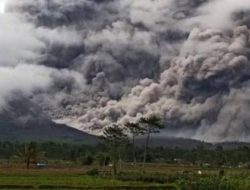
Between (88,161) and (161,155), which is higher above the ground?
(161,155)

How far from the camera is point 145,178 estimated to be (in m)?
85.9

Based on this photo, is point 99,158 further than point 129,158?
No

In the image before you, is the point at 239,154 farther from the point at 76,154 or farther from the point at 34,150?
the point at 34,150

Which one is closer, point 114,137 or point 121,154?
point 114,137

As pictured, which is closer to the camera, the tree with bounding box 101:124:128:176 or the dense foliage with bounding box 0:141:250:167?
the tree with bounding box 101:124:128:176

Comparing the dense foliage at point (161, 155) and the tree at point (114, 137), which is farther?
the dense foliage at point (161, 155)

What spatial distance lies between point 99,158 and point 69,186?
90855mm

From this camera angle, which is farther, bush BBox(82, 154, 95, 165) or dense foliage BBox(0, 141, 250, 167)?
dense foliage BBox(0, 141, 250, 167)

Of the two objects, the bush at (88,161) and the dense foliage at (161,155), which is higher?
the dense foliage at (161,155)

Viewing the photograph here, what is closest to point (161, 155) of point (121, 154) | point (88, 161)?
point (121, 154)

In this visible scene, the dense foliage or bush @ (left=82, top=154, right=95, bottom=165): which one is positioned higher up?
the dense foliage

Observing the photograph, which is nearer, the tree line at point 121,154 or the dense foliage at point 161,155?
the tree line at point 121,154

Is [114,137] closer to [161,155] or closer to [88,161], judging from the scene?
[88,161]

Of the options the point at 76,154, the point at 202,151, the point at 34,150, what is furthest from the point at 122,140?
the point at 202,151
